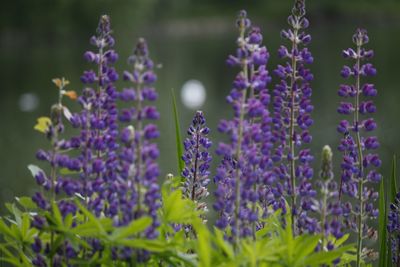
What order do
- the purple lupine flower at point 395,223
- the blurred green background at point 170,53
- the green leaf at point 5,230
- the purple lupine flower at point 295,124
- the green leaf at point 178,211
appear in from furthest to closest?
the blurred green background at point 170,53 → the purple lupine flower at point 395,223 → the purple lupine flower at point 295,124 → the green leaf at point 5,230 → the green leaf at point 178,211

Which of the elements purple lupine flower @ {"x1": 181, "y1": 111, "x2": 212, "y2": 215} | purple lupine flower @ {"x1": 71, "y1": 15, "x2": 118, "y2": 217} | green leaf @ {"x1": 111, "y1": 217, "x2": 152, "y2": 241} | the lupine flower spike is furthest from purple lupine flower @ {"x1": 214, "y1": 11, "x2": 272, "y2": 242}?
purple lupine flower @ {"x1": 181, "y1": 111, "x2": 212, "y2": 215}

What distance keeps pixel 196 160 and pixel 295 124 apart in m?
A: 0.59

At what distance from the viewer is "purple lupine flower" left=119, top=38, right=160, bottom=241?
9.56 ft

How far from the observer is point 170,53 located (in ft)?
227

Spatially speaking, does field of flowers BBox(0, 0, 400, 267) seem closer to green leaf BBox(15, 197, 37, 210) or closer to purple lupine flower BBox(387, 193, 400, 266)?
green leaf BBox(15, 197, 37, 210)

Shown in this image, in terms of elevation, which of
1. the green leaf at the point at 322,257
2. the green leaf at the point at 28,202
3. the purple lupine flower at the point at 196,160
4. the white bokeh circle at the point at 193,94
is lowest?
the green leaf at the point at 322,257

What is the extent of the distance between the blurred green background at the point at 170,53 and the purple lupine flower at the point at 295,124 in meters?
15.3

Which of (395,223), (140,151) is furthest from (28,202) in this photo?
(395,223)

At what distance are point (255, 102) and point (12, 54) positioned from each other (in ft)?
222

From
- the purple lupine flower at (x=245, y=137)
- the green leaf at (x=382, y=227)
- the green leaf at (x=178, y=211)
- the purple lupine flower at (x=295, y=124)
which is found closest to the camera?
the purple lupine flower at (x=245, y=137)

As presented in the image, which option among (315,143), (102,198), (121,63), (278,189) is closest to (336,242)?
(278,189)

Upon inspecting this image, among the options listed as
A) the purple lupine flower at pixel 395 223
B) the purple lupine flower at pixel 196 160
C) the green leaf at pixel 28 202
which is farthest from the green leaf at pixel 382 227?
the green leaf at pixel 28 202

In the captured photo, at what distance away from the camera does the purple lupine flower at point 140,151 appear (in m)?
2.91

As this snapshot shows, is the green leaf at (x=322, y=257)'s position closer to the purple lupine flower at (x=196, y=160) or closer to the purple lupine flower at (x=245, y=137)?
the purple lupine flower at (x=245, y=137)
